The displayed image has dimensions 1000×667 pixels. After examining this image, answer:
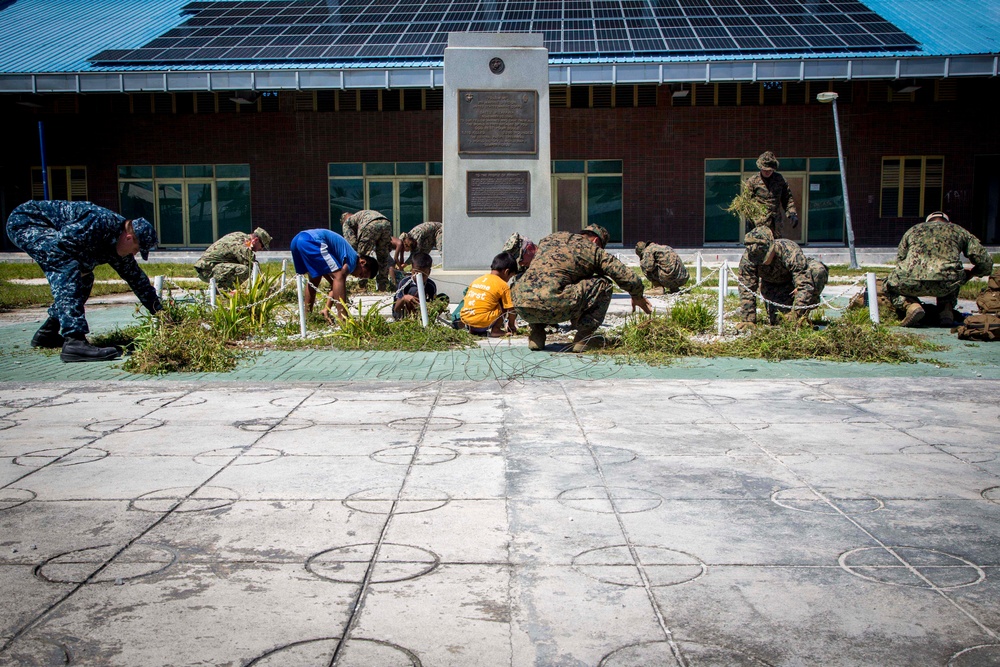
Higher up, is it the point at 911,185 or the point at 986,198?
the point at 911,185

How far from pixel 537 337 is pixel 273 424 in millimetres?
3727

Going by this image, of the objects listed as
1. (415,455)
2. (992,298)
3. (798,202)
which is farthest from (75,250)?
(798,202)

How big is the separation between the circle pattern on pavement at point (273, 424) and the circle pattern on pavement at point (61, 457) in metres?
0.93

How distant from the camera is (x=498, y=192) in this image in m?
12.1

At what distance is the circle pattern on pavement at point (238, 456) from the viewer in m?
4.96

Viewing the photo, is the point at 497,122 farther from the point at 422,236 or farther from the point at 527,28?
the point at 527,28

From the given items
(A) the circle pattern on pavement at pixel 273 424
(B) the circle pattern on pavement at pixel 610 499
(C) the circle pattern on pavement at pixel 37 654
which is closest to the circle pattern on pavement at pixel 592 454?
(B) the circle pattern on pavement at pixel 610 499

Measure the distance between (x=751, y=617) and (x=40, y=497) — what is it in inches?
131

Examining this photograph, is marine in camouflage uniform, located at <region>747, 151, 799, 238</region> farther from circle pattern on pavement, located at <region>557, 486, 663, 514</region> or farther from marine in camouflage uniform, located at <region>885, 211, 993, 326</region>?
circle pattern on pavement, located at <region>557, 486, 663, 514</region>

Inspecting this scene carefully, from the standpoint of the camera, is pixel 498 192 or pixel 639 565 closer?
pixel 639 565

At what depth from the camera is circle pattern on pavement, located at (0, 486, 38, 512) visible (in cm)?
420

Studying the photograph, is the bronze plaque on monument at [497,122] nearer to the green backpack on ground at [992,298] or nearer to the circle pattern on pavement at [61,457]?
the green backpack on ground at [992,298]

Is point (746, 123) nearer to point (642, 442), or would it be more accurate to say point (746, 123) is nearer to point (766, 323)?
point (766, 323)

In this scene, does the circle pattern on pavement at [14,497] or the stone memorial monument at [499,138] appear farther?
the stone memorial monument at [499,138]
